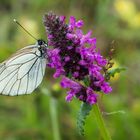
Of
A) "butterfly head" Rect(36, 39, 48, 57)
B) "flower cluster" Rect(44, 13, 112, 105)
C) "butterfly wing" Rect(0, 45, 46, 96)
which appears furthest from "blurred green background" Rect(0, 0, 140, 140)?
"flower cluster" Rect(44, 13, 112, 105)

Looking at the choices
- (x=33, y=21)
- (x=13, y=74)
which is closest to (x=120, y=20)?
(x=33, y=21)

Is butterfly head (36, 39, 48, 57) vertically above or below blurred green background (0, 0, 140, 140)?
below

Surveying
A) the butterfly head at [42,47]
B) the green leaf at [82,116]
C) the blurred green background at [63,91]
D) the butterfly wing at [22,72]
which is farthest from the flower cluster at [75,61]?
the blurred green background at [63,91]

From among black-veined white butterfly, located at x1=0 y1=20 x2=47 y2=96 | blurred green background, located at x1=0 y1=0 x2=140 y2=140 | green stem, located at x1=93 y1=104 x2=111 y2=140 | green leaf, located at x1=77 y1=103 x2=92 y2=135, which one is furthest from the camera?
blurred green background, located at x1=0 y1=0 x2=140 y2=140

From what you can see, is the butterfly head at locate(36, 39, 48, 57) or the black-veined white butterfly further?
the black-veined white butterfly

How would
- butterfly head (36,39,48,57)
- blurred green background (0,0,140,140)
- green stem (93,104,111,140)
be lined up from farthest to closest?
blurred green background (0,0,140,140), butterfly head (36,39,48,57), green stem (93,104,111,140)

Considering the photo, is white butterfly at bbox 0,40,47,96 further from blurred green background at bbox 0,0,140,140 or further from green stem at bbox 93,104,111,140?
blurred green background at bbox 0,0,140,140

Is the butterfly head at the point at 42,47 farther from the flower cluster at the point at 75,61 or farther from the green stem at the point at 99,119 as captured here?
the green stem at the point at 99,119

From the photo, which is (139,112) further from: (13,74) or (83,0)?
(83,0)
